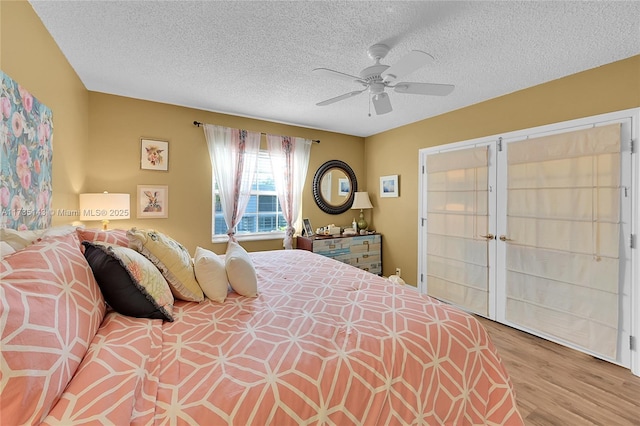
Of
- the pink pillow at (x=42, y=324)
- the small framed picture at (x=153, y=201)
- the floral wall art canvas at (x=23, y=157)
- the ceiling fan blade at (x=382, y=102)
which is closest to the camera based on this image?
the pink pillow at (x=42, y=324)

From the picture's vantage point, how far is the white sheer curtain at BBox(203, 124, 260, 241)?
12.1ft

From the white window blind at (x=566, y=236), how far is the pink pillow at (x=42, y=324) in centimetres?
359

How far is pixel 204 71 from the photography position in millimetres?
2570

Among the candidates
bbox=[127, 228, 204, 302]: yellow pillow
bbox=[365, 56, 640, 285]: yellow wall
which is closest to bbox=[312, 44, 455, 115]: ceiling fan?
bbox=[365, 56, 640, 285]: yellow wall

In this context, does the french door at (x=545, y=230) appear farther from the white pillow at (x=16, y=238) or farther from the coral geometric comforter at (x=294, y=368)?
the white pillow at (x=16, y=238)

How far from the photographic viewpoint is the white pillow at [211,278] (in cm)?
164

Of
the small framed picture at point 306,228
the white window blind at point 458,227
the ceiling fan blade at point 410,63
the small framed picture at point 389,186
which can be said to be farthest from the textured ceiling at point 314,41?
the small framed picture at point 306,228

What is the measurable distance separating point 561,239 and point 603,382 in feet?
3.91

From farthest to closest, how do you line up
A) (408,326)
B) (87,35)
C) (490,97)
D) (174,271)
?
1. (490,97)
2. (87,35)
3. (174,271)
4. (408,326)

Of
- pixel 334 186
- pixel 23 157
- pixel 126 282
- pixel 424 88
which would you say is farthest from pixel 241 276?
pixel 334 186

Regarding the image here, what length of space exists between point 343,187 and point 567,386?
3.61m

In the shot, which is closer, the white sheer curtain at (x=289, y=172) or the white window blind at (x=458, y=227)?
the white window blind at (x=458, y=227)

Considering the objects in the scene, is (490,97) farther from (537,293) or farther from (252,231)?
(252,231)

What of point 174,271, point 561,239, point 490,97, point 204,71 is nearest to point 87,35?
point 204,71
